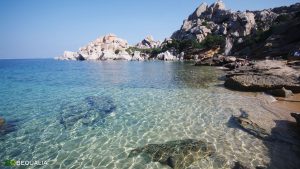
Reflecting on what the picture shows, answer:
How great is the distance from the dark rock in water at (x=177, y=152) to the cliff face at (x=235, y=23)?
295 ft

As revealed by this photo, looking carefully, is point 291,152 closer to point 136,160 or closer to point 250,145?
point 250,145

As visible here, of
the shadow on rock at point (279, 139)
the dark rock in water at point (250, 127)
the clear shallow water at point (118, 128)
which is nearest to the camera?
the shadow on rock at point (279, 139)

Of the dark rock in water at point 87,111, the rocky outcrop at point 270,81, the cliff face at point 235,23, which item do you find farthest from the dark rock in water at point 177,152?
the cliff face at point 235,23

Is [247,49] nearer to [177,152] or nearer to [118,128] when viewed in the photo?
[118,128]

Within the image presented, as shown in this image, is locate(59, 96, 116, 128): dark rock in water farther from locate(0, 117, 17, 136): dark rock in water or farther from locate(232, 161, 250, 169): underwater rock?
locate(232, 161, 250, 169): underwater rock

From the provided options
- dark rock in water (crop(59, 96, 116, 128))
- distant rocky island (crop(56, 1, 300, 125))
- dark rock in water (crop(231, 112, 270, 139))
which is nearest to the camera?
dark rock in water (crop(231, 112, 270, 139))

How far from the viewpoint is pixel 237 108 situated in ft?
55.2

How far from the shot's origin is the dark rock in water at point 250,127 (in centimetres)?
1164

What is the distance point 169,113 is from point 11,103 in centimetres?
1498

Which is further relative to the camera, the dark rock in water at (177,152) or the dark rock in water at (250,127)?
the dark rock in water at (250,127)

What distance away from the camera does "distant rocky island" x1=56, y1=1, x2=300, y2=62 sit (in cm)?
6206

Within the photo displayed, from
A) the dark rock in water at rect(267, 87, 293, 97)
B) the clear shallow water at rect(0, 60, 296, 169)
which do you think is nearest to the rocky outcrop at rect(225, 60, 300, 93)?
the dark rock in water at rect(267, 87, 293, 97)

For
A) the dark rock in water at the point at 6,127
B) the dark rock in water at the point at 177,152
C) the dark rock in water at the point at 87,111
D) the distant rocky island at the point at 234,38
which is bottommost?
the dark rock in water at the point at 6,127

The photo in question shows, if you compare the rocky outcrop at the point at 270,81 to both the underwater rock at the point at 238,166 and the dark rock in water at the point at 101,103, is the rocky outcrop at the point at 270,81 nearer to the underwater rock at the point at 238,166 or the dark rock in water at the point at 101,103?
the dark rock in water at the point at 101,103
